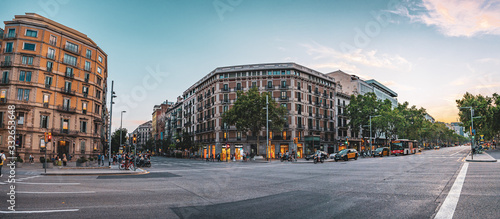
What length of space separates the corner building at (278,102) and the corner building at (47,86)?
79.0 feet

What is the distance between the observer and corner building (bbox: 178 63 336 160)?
57531mm

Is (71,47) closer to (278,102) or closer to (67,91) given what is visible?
(67,91)

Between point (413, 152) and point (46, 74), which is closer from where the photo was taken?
point (46, 74)

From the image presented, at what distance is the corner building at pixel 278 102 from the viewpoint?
5753cm

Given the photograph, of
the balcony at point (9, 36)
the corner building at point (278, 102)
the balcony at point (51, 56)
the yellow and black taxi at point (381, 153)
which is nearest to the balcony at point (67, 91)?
the balcony at point (51, 56)

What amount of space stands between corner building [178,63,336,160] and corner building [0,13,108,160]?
2409 cm

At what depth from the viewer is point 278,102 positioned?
5869cm

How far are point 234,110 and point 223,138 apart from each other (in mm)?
13519

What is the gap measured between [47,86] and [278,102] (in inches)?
1592

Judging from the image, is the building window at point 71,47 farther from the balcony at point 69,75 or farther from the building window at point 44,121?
the building window at point 44,121

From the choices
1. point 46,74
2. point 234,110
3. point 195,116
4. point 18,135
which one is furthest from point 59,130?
point 195,116

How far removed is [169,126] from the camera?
109938mm

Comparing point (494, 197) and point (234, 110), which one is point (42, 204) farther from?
point (234, 110)

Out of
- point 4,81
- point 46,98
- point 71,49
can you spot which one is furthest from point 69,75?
point 4,81
